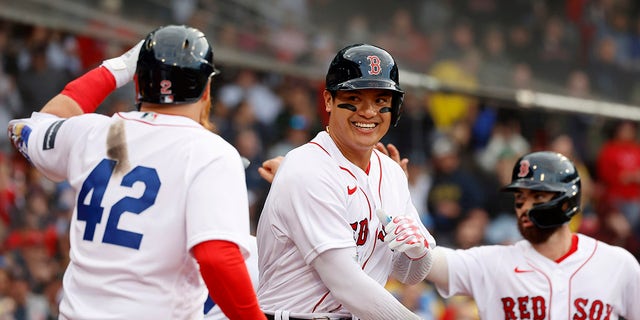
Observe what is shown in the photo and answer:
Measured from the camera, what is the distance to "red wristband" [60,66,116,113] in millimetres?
4707

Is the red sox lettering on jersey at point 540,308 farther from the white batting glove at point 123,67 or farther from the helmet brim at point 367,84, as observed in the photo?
the white batting glove at point 123,67

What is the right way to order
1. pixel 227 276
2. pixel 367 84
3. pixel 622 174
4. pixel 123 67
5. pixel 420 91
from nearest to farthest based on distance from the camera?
1. pixel 227 276
2. pixel 367 84
3. pixel 123 67
4. pixel 420 91
5. pixel 622 174

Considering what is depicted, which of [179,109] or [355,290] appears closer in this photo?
[179,109]

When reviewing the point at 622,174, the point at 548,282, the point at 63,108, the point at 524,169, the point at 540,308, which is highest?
the point at 63,108

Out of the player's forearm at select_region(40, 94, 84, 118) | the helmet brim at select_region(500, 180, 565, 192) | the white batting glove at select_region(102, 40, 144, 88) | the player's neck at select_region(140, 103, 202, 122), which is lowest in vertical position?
the helmet brim at select_region(500, 180, 565, 192)

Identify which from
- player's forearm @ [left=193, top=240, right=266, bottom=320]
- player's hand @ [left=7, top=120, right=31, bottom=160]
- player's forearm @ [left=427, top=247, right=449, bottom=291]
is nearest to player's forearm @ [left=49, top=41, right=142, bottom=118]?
player's hand @ [left=7, top=120, right=31, bottom=160]

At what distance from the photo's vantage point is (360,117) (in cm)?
476

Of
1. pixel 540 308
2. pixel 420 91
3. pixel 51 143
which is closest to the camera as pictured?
pixel 51 143

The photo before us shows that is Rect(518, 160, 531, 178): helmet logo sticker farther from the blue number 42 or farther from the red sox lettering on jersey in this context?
the blue number 42

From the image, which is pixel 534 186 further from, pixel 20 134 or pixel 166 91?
pixel 20 134

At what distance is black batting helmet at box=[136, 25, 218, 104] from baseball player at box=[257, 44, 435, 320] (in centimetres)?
63

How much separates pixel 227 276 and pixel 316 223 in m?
0.74

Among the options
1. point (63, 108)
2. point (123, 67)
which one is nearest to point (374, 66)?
point (123, 67)

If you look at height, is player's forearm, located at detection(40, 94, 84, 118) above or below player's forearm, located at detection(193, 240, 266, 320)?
above
